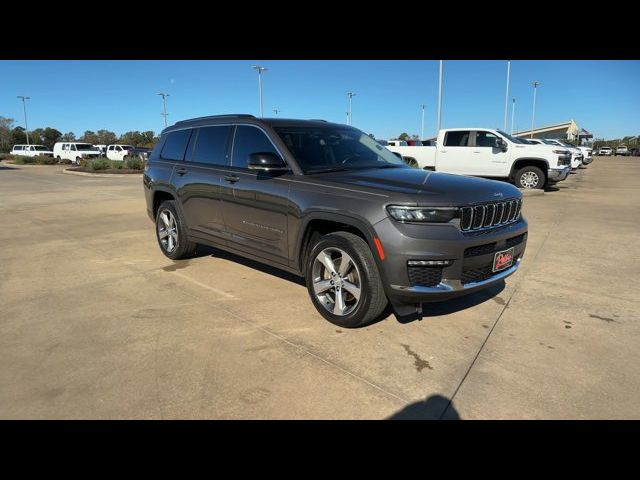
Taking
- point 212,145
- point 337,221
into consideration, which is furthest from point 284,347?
point 212,145

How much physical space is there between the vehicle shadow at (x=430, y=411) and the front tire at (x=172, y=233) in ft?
12.7

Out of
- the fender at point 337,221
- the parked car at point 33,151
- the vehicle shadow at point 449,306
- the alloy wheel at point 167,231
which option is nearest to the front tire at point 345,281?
the fender at point 337,221

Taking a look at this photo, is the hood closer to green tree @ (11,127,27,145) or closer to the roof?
the roof

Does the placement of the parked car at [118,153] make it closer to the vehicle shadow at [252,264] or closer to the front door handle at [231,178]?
the vehicle shadow at [252,264]

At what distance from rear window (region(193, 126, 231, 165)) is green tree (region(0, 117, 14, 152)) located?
93.5 m

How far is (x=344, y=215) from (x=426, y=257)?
75 centimetres

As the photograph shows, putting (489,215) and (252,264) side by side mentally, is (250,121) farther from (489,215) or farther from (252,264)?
(489,215)

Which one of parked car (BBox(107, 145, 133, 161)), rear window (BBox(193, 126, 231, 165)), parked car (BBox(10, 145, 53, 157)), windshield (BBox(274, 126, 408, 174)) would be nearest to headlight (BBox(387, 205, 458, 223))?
windshield (BBox(274, 126, 408, 174))

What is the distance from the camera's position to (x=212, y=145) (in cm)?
512

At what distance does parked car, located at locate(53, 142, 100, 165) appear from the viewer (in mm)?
37994
